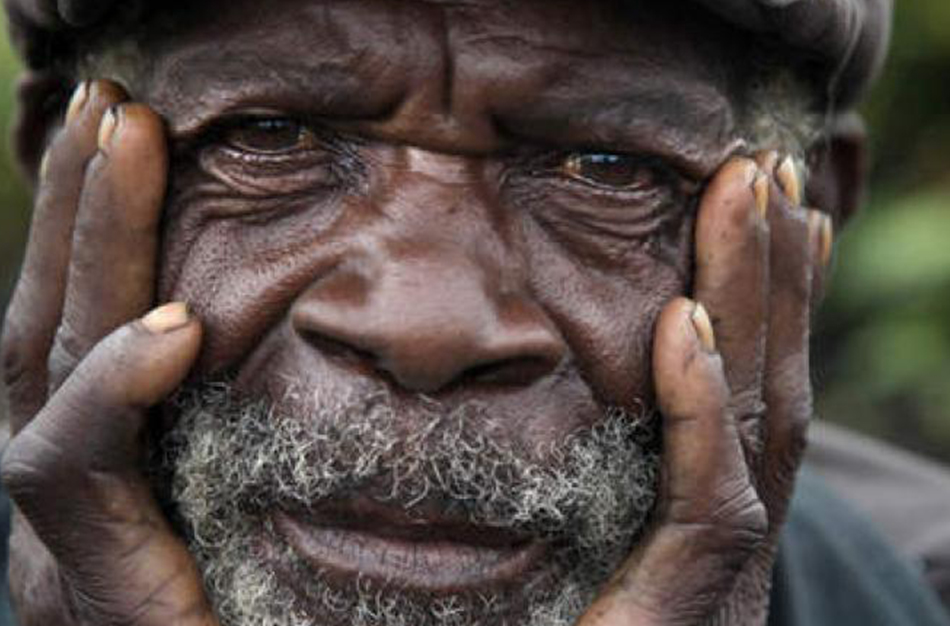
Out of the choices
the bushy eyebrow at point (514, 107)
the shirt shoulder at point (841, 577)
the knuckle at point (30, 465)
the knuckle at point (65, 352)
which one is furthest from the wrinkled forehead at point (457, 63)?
the shirt shoulder at point (841, 577)

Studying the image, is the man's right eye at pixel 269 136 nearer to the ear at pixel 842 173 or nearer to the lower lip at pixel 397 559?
the lower lip at pixel 397 559

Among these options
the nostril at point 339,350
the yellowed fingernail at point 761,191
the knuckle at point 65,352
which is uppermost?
the yellowed fingernail at point 761,191

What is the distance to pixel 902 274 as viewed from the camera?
600cm

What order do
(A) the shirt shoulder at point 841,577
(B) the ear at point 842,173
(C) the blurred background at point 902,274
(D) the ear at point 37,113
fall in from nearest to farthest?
(D) the ear at point 37,113
(B) the ear at point 842,173
(A) the shirt shoulder at point 841,577
(C) the blurred background at point 902,274

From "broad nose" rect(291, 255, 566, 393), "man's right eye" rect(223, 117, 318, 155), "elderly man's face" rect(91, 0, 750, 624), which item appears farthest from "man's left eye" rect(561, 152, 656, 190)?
"man's right eye" rect(223, 117, 318, 155)

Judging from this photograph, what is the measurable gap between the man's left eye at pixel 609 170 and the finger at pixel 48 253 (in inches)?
26.1

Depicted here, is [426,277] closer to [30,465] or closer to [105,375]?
[105,375]

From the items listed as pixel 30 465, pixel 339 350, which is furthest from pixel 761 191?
pixel 30 465

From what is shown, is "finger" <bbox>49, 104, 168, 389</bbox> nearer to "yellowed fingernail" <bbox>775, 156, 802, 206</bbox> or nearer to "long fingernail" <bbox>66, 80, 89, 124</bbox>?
"long fingernail" <bbox>66, 80, 89, 124</bbox>

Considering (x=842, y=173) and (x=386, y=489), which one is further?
(x=842, y=173)

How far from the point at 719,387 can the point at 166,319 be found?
760 mm

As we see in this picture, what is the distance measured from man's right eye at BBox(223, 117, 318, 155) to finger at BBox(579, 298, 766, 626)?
56 centimetres

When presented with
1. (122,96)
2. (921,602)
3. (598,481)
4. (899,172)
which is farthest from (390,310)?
(899,172)

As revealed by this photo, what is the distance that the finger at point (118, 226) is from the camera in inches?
112
